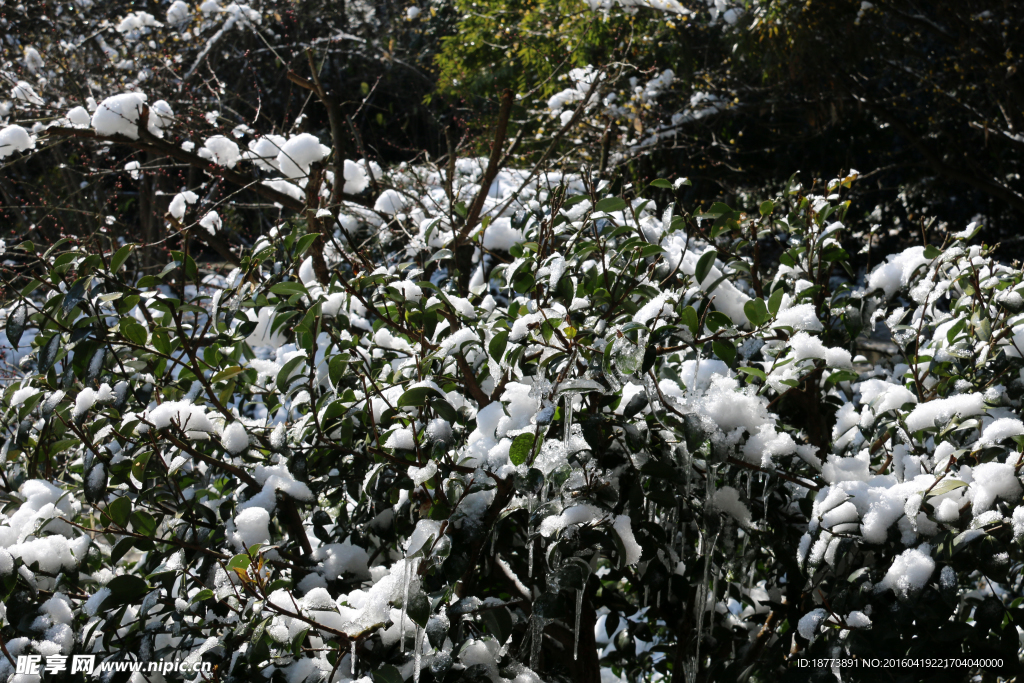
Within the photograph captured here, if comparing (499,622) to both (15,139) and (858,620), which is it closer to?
(858,620)

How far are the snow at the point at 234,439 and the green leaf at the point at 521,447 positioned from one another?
2.20 feet

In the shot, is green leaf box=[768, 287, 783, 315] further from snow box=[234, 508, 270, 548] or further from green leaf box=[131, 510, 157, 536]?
green leaf box=[131, 510, 157, 536]

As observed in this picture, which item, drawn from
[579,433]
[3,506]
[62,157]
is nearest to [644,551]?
[579,433]

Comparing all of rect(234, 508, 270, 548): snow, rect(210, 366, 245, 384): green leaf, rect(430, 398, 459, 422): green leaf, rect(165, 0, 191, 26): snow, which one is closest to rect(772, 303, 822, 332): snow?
rect(430, 398, 459, 422): green leaf

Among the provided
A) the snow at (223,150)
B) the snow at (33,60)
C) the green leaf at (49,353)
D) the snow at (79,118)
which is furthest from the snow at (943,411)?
the snow at (33,60)

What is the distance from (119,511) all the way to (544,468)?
2.57ft

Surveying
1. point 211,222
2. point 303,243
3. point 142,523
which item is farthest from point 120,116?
point 142,523

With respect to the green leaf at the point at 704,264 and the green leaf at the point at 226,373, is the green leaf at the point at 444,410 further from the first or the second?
the green leaf at the point at 226,373

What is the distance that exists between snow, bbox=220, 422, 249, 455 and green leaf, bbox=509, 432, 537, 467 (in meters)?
0.67

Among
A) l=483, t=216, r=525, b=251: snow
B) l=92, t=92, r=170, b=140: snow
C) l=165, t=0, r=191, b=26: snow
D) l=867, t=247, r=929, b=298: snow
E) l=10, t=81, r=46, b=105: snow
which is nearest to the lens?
l=867, t=247, r=929, b=298: snow

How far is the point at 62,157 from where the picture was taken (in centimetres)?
475

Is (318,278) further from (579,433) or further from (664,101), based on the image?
(664,101)

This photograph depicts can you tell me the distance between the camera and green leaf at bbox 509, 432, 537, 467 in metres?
0.99

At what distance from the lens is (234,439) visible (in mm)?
1451
